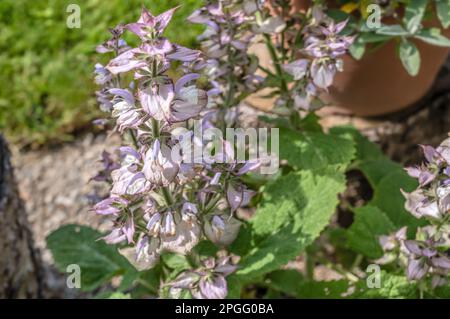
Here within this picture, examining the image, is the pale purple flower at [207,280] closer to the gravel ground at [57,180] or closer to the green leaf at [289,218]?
the green leaf at [289,218]

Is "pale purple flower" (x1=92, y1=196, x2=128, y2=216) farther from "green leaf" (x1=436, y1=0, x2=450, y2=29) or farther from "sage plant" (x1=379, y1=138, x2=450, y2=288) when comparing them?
"green leaf" (x1=436, y1=0, x2=450, y2=29)

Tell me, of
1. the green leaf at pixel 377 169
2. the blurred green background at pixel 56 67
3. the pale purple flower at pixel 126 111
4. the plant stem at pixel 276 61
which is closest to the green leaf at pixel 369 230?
the green leaf at pixel 377 169

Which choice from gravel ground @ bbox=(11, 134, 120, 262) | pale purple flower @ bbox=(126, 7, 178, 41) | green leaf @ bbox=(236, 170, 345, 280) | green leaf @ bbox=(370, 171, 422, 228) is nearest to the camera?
pale purple flower @ bbox=(126, 7, 178, 41)

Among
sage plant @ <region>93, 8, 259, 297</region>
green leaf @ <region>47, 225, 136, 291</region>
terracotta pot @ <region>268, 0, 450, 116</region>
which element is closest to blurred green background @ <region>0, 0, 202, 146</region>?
terracotta pot @ <region>268, 0, 450, 116</region>

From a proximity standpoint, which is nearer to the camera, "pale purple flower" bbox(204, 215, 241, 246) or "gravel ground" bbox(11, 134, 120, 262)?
"pale purple flower" bbox(204, 215, 241, 246)

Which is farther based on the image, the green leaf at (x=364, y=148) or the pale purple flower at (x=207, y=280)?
the green leaf at (x=364, y=148)

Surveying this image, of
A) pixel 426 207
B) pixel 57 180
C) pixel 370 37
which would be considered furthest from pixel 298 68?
pixel 57 180

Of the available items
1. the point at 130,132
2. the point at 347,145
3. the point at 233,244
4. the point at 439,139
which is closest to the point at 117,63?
the point at 130,132
